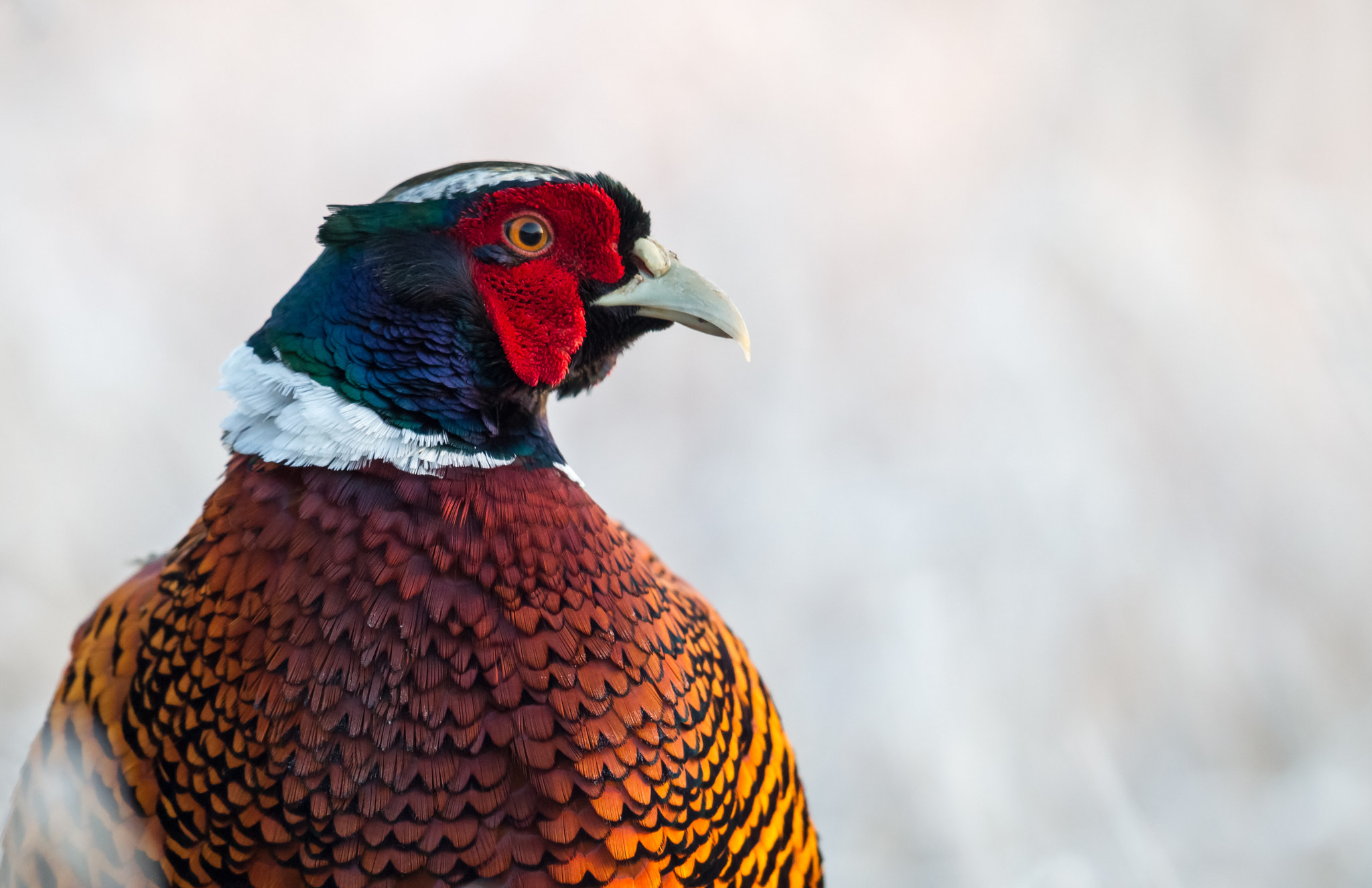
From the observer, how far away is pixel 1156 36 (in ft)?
8.26

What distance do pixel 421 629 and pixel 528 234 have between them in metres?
0.51

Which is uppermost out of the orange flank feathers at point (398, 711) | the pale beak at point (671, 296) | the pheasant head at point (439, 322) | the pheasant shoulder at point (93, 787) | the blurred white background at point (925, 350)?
the blurred white background at point (925, 350)

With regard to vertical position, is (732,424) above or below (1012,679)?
above

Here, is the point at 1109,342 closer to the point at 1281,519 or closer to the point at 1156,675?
the point at 1281,519

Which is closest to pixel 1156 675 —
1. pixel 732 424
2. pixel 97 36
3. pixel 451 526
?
pixel 732 424

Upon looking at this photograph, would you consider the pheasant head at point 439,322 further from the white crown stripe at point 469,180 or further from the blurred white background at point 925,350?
the blurred white background at point 925,350

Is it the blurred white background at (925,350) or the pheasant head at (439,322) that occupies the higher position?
the blurred white background at (925,350)

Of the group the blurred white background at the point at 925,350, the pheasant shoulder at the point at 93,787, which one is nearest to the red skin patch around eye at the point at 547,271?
the pheasant shoulder at the point at 93,787

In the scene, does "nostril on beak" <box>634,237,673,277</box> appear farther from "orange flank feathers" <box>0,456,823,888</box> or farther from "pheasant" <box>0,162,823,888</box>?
"orange flank feathers" <box>0,456,823,888</box>

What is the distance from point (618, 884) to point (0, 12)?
7.01 feet

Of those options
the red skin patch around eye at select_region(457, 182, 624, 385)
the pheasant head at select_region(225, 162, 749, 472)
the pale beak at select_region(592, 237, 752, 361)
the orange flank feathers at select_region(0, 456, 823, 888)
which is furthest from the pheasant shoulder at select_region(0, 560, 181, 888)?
the pale beak at select_region(592, 237, 752, 361)

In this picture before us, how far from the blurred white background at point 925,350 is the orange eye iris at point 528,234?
1471 mm

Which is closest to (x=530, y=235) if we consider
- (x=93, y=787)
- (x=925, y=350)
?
(x=93, y=787)

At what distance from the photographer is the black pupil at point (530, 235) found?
117 cm
